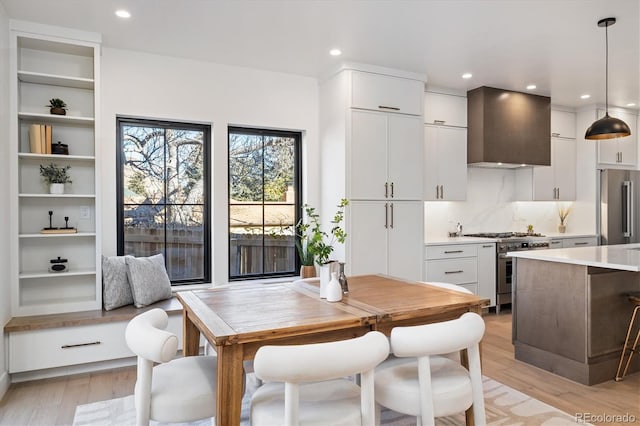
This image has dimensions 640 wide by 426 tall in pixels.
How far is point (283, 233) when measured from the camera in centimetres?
467

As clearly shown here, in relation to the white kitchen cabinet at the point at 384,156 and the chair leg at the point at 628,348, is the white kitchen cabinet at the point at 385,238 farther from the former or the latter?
the chair leg at the point at 628,348

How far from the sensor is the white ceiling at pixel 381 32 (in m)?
3.00

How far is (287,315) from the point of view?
6.40ft

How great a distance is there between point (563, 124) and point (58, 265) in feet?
20.8

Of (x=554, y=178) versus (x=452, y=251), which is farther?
(x=554, y=178)

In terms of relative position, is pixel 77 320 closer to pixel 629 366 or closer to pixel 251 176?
pixel 251 176

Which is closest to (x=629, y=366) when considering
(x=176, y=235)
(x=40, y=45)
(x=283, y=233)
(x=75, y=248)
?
(x=283, y=233)

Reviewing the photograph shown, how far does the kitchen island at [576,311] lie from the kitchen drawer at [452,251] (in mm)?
1262

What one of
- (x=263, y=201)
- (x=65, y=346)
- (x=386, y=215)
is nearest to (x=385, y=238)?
(x=386, y=215)

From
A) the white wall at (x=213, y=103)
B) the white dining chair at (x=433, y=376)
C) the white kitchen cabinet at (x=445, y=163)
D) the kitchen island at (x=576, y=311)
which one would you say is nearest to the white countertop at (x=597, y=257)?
the kitchen island at (x=576, y=311)

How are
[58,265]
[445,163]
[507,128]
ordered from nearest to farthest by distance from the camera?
1. [58,265]
2. [445,163]
3. [507,128]

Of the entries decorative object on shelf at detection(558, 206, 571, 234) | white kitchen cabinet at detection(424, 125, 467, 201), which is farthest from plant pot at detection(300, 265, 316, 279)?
decorative object on shelf at detection(558, 206, 571, 234)

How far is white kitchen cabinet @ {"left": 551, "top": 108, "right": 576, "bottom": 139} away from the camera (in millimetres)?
5879

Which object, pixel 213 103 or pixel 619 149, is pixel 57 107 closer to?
pixel 213 103
